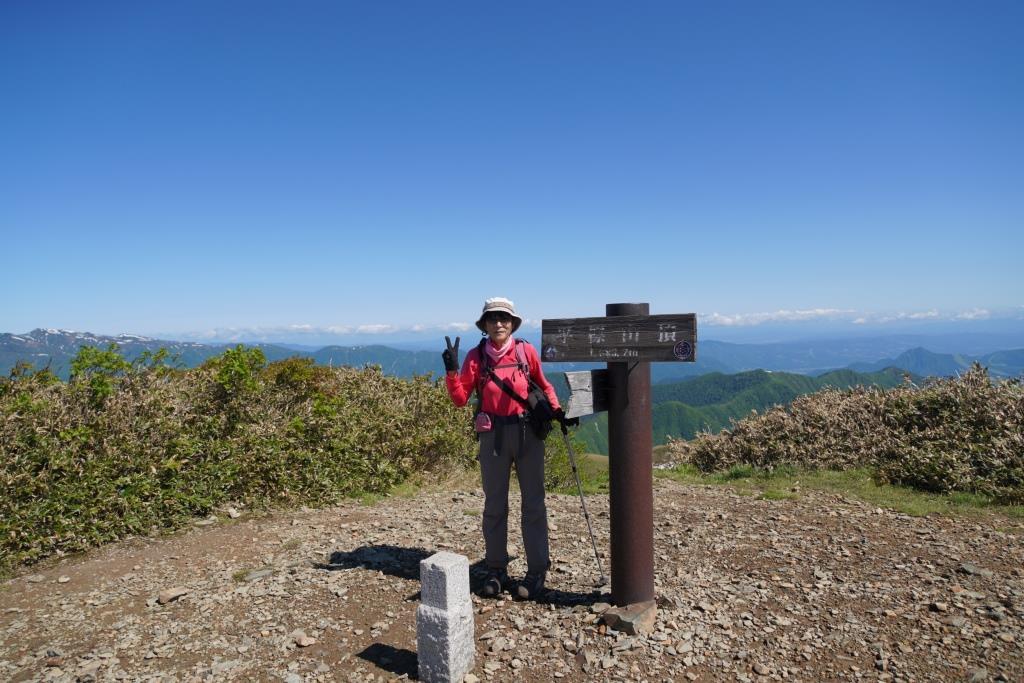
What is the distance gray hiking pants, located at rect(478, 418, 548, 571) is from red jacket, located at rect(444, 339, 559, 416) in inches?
5.0

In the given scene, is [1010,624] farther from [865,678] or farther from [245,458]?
[245,458]

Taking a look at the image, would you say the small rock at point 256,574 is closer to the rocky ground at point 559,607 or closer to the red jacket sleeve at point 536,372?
the rocky ground at point 559,607

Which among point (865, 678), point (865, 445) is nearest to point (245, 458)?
point (865, 678)

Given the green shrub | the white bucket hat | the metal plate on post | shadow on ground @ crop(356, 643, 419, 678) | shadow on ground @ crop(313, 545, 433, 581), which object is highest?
the white bucket hat

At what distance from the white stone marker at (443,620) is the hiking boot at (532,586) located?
1069 mm

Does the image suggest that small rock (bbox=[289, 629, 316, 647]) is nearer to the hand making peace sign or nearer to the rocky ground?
the rocky ground

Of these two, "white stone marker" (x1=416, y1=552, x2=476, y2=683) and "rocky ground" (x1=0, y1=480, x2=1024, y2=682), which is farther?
"rocky ground" (x1=0, y1=480, x2=1024, y2=682)

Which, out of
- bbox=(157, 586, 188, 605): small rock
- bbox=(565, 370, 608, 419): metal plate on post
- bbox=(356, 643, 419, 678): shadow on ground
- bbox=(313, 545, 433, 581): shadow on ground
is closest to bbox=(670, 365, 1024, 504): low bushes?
bbox=(565, 370, 608, 419): metal plate on post

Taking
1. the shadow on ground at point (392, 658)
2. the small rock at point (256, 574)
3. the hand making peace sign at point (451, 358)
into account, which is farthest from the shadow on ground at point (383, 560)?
the hand making peace sign at point (451, 358)

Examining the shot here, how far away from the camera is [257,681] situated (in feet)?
13.1

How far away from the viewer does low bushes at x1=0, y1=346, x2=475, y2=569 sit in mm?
6359

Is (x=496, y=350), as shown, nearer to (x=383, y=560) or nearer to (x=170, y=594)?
(x=383, y=560)

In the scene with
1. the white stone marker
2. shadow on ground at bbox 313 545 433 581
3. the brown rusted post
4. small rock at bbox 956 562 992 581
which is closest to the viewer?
the white stone marker

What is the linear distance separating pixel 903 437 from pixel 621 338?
293 inches
